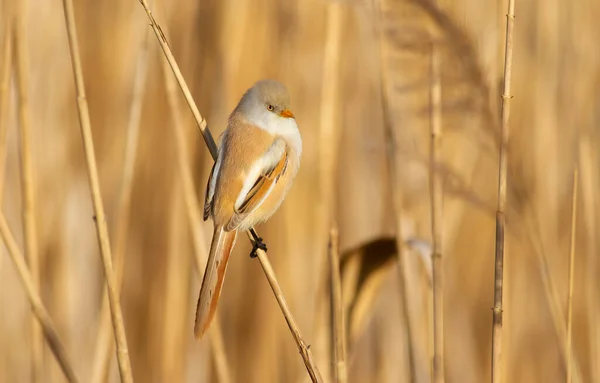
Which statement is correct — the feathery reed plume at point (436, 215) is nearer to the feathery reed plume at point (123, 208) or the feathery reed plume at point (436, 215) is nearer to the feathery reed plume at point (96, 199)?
the feathery reed plume at point (96, 199)

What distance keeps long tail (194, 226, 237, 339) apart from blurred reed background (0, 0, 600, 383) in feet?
2.30

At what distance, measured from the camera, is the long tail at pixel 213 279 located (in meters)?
1.53

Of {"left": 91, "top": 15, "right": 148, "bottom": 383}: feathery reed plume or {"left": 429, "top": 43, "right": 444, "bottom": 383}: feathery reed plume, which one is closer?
{"left": 429, "top": 43, "right": 444, "bottom": 383}: feathery reed plume

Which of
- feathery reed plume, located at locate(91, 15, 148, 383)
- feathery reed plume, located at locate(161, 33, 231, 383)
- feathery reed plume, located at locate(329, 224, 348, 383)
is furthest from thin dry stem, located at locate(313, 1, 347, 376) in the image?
feathery reed plume, located at locate(329, 224, 348, 383)

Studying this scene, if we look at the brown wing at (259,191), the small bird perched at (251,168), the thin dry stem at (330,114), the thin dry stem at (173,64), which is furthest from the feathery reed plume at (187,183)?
the thin dry stem at (330,114)

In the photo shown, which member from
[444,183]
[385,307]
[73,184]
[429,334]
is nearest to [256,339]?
[385,307]

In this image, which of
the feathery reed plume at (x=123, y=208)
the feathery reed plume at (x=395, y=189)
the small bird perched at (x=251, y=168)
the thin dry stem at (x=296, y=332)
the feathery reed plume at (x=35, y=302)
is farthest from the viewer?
the feathery reed plume at (x=123, y=208)

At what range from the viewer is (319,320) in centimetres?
224

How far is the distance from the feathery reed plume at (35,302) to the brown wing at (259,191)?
49cm

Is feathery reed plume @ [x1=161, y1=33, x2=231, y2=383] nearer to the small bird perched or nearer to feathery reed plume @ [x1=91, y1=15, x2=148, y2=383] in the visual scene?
the small bird perched

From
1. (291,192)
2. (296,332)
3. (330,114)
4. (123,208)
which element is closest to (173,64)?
(296,332)

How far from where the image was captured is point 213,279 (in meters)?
1.64

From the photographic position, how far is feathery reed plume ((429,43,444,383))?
1.74m

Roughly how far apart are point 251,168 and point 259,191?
0.06 meters
